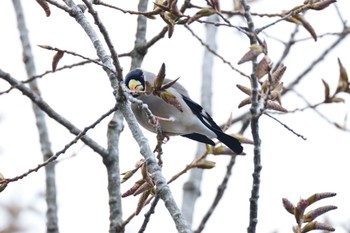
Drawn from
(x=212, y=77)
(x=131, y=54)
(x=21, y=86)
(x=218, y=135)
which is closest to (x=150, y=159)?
(x=21, y=86)

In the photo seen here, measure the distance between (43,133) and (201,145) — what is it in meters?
1.12

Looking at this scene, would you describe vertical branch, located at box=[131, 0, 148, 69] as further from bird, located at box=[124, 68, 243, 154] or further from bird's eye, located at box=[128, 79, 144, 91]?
bird's eye, located at box=[128, 79, 144, 91]

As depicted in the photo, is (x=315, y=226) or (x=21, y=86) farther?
(x=21, y=86)

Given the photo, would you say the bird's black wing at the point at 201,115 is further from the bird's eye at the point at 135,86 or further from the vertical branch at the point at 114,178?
the bird's eye at the point at 135,86

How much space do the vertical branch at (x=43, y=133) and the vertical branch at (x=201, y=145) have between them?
82 centimetres

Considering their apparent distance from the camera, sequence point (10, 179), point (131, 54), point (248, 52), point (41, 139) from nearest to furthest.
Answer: point (248, 52) < point (10, 179) < point (131, 54) < point (41, 139)

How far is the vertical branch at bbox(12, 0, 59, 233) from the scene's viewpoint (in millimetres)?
3113

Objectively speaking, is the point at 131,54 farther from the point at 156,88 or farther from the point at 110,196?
the point at 156,88

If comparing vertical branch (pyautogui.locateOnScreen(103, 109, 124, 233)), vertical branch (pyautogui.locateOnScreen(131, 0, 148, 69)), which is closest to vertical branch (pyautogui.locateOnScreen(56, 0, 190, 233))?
vertical branch (pyautogui.locateOnScreen(103, 109, 124, 233))

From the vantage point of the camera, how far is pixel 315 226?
177cm

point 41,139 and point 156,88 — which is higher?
point 41,139

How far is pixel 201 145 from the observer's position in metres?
4.29

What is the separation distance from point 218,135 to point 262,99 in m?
1.79

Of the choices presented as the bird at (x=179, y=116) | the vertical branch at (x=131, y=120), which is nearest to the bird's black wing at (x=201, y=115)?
the bird at (x=179, y=116)
